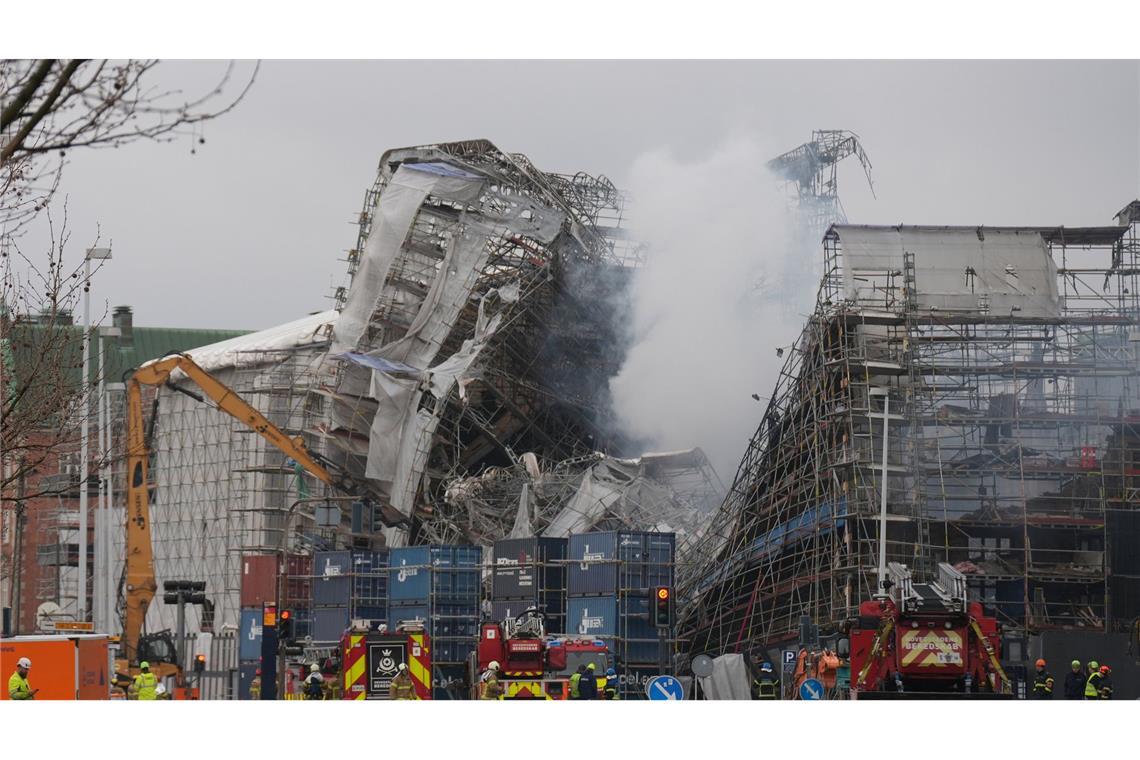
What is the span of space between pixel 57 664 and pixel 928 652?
1313cm

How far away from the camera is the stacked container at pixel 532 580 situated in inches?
1881

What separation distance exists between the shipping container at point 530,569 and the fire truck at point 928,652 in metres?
20.4

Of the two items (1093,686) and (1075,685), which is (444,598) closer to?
(1075,685)

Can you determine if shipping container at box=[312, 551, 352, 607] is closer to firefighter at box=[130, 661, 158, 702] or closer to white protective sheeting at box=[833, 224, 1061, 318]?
white protective sheeting at box=[833, 224, 1061, 318]

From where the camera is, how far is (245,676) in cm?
5228

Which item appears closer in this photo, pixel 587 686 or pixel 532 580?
pixel 587 686

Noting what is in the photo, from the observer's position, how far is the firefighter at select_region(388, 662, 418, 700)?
96.1 ft

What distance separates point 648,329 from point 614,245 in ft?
17.0

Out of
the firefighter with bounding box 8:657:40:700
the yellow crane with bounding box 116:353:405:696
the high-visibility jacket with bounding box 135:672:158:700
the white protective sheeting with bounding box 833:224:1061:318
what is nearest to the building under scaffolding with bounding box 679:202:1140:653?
the white protective sheeting with bounding box 833:224:1061:318

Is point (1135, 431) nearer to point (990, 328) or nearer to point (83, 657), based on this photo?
point (990, 328)

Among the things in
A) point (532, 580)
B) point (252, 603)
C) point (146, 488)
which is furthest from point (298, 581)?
point (532, 580)

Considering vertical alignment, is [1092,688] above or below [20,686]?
below

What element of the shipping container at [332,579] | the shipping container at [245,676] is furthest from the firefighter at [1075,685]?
the shipping container at [245,676]

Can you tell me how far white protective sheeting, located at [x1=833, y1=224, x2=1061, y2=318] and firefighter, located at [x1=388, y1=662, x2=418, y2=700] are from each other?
70.9ft
